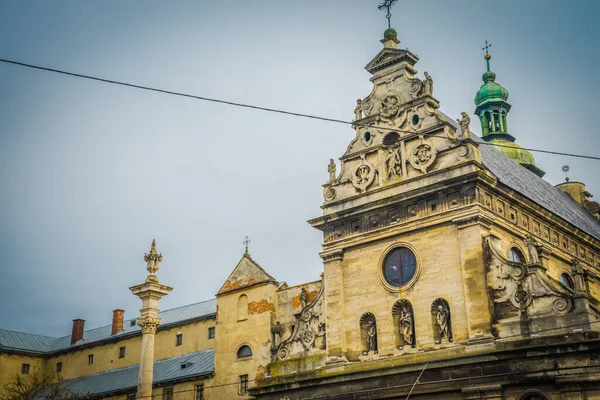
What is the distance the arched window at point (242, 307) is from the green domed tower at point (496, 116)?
23.1 meters

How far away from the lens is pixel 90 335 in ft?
174

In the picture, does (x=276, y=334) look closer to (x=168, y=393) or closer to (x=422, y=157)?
(x=422, y=157)

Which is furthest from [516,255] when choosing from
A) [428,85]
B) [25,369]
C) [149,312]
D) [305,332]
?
[25,369]

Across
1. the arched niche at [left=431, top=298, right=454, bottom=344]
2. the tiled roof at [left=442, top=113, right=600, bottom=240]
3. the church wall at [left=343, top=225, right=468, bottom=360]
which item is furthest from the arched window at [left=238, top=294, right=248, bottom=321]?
the tiled roof at [left=442, top=113, right=600, bottom=240]

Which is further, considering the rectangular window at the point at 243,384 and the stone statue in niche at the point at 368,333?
the rectangular window at the point at 243,384

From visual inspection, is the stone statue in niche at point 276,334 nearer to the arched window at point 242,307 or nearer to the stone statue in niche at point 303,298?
the stone statue in niche at point 303,298

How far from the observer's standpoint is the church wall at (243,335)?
110 feet

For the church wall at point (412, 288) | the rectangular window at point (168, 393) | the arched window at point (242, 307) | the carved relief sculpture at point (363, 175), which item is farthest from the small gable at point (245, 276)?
the rectangular window at point (168, 393)

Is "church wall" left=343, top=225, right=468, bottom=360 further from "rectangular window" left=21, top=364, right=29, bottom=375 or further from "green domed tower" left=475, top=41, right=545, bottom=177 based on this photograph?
"rectangular window" left=21, top=364, right=29, bottom=375

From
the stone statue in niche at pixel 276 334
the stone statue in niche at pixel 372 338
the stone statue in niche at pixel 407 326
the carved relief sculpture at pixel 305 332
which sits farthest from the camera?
the stone statue in niche at pixel 276 334

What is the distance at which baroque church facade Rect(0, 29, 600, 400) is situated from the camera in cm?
2445

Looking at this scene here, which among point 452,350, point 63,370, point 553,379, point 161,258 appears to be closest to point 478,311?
point 452,350

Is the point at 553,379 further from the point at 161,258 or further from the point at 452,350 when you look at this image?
the point at 161,258

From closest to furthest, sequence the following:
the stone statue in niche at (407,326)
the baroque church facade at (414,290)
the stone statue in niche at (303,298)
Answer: the baroque church facade at (414,290) < the stone statue in niche at (407,326) < the stone statue in niche at (303,298)
